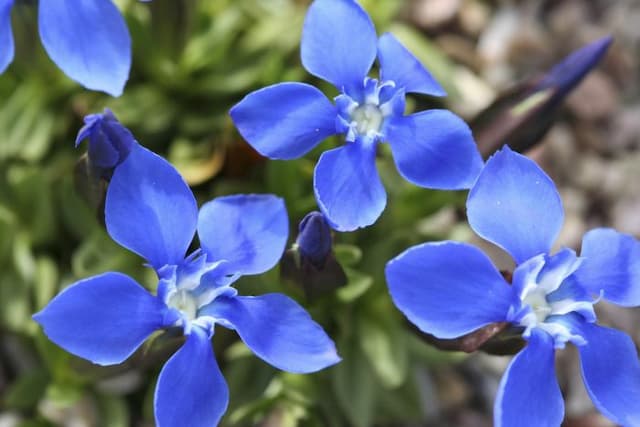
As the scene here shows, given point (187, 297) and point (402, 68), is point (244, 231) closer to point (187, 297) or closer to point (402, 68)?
point (187, 297)

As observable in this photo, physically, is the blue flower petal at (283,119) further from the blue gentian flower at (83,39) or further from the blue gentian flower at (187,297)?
the blue gentian flower at (83,39)

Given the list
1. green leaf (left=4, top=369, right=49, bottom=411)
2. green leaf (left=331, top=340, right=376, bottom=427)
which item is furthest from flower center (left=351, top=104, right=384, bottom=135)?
green leaf (left=4, top=369, right=49, bottom=411)

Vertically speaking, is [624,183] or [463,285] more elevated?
[463,285]

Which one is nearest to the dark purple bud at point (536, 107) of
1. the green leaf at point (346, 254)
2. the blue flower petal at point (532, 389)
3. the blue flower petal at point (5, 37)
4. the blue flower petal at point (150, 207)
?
the green leaf at point (346, 254)

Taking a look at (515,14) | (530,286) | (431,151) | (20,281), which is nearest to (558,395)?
(530,286)

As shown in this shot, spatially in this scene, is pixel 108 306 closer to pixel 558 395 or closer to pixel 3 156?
pixel 558 395

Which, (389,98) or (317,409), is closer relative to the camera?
(389,98)
